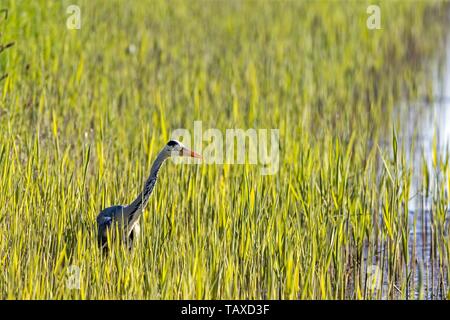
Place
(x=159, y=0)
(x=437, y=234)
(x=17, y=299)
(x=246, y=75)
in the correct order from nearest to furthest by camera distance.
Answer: (x=17, y=299) → (x=437, y=234) → (x=246, y=75) → (x=159, y=0)

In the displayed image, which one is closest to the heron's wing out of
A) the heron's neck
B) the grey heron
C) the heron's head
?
the grey heron

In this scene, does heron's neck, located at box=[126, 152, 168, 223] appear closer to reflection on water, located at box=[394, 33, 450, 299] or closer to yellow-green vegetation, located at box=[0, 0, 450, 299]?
yellow-green vegetation, located at box=[0, 0, 450, 299]

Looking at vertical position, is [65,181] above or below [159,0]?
below

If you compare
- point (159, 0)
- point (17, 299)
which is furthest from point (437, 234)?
point (159, 0)

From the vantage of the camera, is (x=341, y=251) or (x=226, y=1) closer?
(x=341, y=251)

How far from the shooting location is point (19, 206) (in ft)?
16.4

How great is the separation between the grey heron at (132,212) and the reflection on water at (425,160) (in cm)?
136

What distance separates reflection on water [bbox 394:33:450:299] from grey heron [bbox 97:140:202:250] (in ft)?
4.45

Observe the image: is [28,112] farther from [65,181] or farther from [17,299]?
[17,299]

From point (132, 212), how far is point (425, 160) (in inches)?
87.8

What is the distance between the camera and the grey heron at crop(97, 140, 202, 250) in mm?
4934

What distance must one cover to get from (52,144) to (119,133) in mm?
620

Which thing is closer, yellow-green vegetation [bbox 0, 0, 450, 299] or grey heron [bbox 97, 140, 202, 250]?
yellow-green vegetation [bbox 0, 0, 450, 299]

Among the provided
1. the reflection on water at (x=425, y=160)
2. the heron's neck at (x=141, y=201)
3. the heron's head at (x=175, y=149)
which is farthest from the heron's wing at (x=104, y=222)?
the reflection on water at (x=425, y=160)
